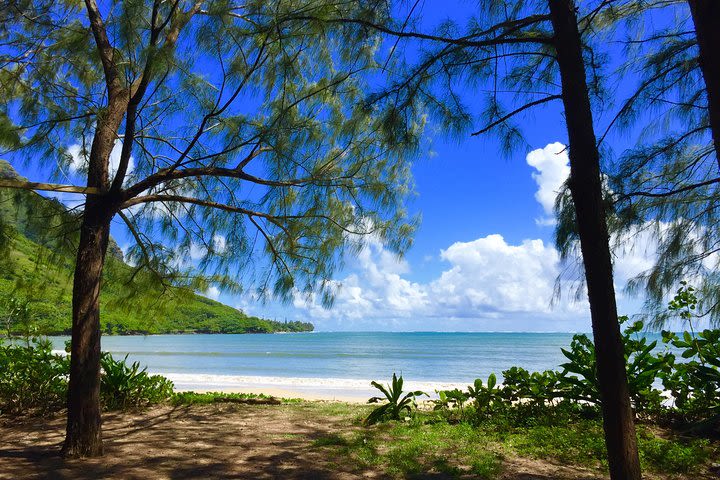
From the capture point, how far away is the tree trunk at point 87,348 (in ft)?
12.8

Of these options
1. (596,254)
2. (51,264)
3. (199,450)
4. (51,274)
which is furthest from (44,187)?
(596,254)

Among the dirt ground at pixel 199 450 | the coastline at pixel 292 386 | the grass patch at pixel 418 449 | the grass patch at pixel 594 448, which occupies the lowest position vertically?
the coastline at pixel 292 386

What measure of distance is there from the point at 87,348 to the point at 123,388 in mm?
2340

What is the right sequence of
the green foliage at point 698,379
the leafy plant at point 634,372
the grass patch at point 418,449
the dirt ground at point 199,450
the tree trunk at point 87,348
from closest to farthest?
the dirt ground at point 199,450 → the grass patch at point 418,449 → the tree trunk at point 87,348 → the green foliage at point 698,379 → the leafy plant at point 634,372

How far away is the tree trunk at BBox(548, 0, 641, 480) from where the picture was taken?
261cm

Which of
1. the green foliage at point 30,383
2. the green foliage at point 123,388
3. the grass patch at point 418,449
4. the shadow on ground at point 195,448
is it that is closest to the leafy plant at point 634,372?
the grass patch at point 418,449

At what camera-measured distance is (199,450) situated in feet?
13.4

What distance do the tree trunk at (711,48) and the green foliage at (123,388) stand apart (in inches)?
239

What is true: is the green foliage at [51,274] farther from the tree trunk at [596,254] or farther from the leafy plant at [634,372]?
the tree trunk at [596,254]

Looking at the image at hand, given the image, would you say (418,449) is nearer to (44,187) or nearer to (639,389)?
(639,389)

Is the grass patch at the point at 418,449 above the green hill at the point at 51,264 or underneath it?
underneath

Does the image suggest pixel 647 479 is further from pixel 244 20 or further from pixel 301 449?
pixel 244 20

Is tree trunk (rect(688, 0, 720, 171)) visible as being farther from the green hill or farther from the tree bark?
the green hill

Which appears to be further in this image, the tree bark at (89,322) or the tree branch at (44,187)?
the tree bark at (89,322)
